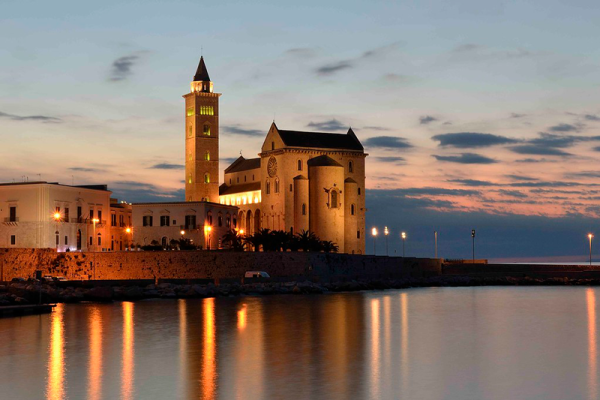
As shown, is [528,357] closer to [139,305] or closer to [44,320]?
[44,320]

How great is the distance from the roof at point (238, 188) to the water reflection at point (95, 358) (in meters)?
47.9

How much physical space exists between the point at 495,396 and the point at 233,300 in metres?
32.2

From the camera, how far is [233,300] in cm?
5156

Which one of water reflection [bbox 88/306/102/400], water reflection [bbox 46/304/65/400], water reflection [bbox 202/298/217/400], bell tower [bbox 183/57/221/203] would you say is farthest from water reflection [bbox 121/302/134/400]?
bell tower [bbox 183/57/221/203]

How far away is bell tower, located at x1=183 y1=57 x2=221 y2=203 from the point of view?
91.9m

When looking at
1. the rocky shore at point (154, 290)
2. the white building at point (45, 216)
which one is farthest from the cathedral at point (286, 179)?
the white building at point (45, 216)

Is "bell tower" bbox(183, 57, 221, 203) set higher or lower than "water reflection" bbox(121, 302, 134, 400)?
higher

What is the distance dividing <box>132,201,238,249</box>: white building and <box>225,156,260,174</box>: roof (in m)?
17.6

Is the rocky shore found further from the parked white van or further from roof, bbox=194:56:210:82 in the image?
roof, bbox=194:56:210:82

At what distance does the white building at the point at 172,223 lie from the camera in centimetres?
7419

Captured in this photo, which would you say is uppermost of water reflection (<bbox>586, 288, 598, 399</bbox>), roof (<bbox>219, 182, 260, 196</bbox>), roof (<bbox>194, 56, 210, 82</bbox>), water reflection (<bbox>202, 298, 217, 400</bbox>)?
roof (<bbox>194, 56, 210, 82</bbox>)

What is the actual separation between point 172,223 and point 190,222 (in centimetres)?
156

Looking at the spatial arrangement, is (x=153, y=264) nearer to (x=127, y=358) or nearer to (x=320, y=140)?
(x=320, y=140)

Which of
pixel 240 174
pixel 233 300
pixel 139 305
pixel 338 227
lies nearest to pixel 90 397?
pixel 139 305
